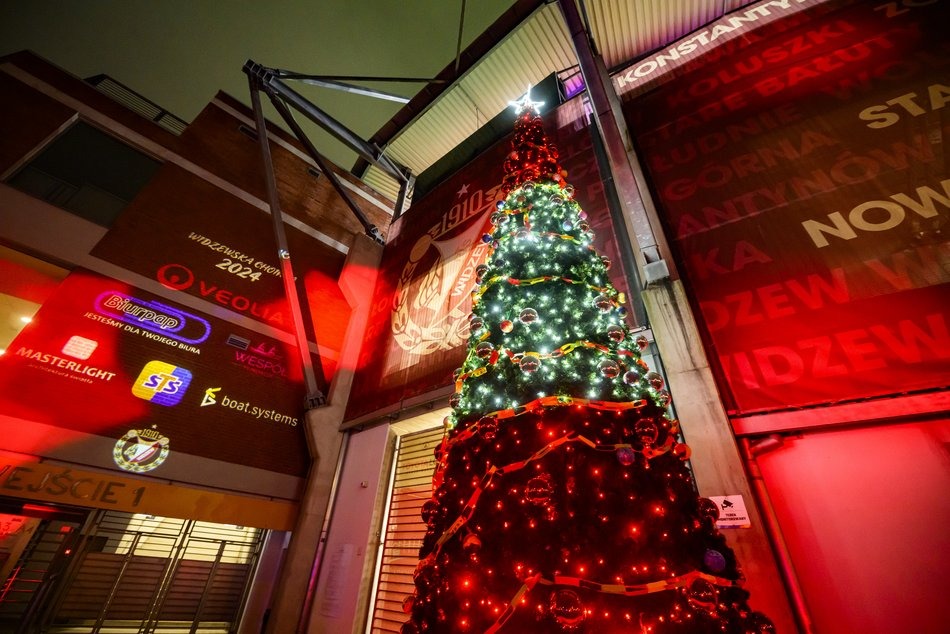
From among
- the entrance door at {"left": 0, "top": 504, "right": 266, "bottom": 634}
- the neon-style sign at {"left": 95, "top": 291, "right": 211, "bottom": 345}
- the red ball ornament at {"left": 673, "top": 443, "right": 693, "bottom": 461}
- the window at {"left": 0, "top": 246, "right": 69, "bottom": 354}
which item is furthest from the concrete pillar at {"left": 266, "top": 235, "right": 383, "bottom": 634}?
the red ball ornament at {"left": 673, "top": 443, "right": 693, "bottom": 461}

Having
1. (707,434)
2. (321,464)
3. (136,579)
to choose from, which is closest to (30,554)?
(136,579)

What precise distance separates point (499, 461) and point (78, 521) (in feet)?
24.6

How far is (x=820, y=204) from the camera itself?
3.55m

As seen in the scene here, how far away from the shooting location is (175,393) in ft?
19.9

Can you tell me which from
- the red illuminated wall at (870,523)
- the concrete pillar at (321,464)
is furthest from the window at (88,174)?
the red illuminated wall at (870,523)

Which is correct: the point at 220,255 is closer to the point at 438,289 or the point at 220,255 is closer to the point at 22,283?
the point at 22,283

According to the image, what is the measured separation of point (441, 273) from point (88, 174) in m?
6.63

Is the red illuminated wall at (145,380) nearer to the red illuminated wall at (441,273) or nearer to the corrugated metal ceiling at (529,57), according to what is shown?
the red illuminated wall at (441,273)

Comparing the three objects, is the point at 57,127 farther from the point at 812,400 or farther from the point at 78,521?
the point at 812,400

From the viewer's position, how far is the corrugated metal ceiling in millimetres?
5949

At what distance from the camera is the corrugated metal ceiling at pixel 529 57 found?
19.5 feet

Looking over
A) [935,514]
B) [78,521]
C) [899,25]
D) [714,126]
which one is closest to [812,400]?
[935,514]

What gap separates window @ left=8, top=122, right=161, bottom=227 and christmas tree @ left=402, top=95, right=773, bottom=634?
27.4 ft

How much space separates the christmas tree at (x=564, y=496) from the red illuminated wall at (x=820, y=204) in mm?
1882
